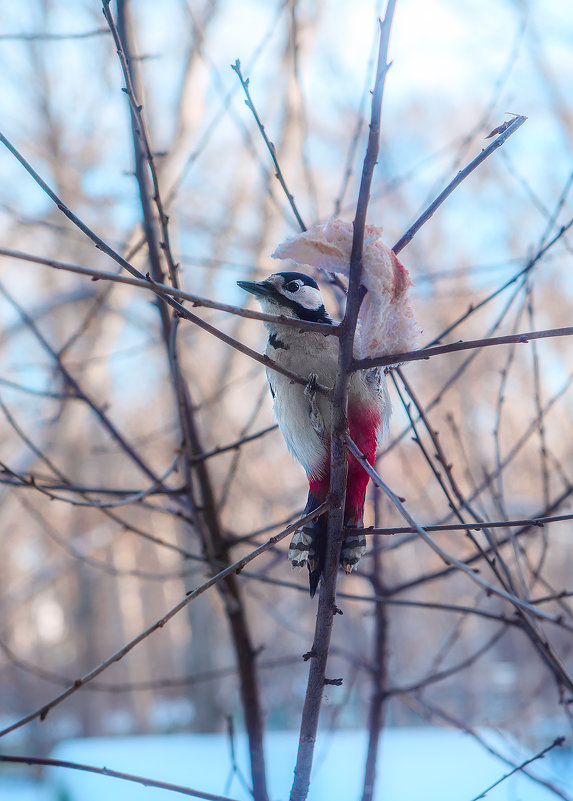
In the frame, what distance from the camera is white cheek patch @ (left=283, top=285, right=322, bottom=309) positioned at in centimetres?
237

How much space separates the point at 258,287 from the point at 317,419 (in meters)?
0.60

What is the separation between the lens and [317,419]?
1.91 meters

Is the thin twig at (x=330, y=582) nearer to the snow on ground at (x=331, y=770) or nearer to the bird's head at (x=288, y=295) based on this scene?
the snow on ground at (x=331, y=770)

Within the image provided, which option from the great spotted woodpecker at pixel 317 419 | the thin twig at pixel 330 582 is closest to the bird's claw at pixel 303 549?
the great spotted woodpecker at pixel 317 419

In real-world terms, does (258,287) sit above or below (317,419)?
above

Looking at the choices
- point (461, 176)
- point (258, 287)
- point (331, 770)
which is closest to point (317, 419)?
point (258, 287)

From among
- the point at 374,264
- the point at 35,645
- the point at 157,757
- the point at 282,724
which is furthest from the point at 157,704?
the point at 374,264

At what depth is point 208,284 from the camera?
739 centimetres

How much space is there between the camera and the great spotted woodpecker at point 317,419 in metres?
1.80

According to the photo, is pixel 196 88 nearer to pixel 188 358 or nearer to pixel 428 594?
pixel 188 358

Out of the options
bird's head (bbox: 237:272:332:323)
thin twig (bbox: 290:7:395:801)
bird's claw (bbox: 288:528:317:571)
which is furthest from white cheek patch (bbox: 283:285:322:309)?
thin twig (bbox: 290:7:395:801)

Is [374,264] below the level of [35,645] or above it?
below

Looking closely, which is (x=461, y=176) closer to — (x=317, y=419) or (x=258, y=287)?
(x=317, y=419)

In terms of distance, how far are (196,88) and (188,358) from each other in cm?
248
